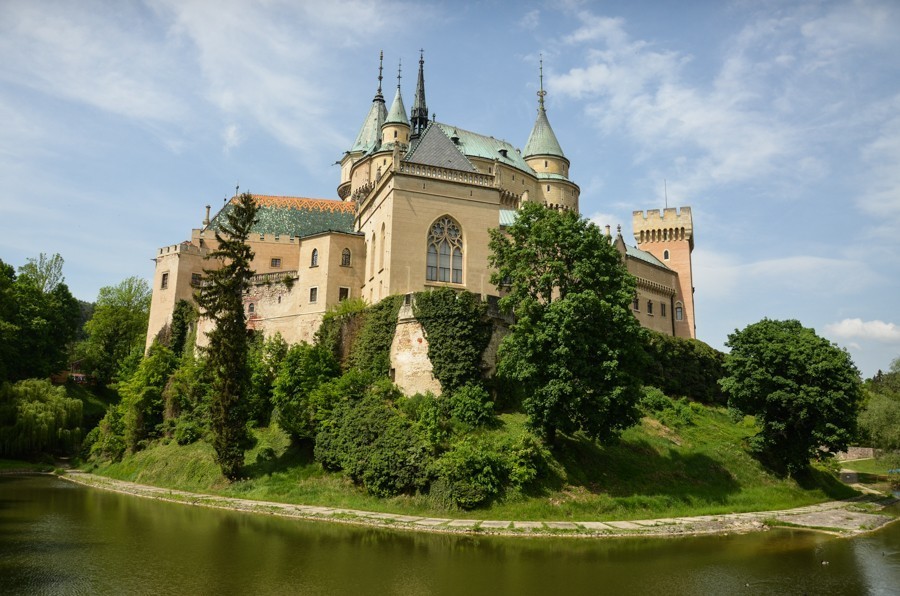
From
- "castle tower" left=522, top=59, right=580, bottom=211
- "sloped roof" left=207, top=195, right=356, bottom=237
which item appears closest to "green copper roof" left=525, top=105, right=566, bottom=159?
"castle tower" left=522, top=59, right=580, bottom=211

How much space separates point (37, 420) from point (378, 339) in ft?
84.5

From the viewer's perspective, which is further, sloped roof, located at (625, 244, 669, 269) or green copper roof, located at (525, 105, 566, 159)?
green copper roof, located at (525, 105, 566, 159)

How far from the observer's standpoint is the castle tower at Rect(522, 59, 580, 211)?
67.4 meters

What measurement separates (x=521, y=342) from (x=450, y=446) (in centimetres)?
550

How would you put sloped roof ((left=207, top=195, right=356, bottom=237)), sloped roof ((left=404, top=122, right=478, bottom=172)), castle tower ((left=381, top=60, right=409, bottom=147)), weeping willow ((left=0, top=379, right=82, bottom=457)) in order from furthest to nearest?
castle tower ((left=381, top=60, right=409, bottom=147))
sloped roof ((left=207, top=195, right=356, bottom=237))
weeping willow ((left=0, top=379, right=82, bottom=457))
sloped roof ((left=404, top=122, right=478, bottom=172))

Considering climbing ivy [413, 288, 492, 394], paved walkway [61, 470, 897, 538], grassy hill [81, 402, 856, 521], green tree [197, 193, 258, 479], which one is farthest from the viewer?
green tree [197, 193, 258, 479]

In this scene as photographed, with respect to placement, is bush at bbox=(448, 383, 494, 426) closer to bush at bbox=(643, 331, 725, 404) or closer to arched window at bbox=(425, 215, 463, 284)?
arched window at bbox=(425, 215, 463, 284)

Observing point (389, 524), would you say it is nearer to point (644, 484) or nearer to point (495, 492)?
point (495, 492)

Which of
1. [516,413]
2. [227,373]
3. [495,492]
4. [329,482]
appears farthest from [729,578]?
[227,373]

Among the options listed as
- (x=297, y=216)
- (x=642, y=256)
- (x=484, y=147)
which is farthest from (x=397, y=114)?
(x=642, y=256)

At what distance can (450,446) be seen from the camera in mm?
29203

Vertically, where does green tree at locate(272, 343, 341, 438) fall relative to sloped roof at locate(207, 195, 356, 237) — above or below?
below

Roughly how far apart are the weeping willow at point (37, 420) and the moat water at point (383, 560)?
19.8 m

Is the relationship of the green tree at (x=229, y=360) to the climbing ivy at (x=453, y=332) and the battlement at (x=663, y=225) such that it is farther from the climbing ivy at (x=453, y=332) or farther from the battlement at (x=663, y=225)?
the battlement at (x=663, y=225)
